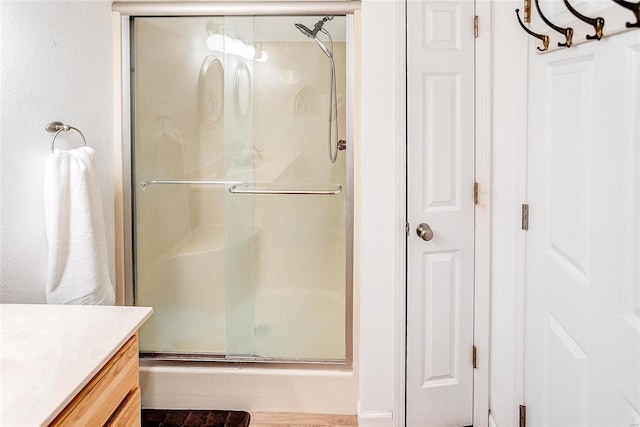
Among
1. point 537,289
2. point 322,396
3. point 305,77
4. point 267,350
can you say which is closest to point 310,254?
point 267,350

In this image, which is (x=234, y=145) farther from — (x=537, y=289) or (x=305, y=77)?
(x=537, y=289)

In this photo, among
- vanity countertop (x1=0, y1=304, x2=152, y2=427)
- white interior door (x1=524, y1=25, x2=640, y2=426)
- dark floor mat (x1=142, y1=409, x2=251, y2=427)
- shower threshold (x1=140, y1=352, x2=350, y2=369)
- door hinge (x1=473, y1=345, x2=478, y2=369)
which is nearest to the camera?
vanity countertop (x1=0, y1=304, x2=152, y2=427)

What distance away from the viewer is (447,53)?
1.80 m

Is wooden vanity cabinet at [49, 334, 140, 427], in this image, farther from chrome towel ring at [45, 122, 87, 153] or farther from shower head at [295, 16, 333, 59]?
shower head at [295, 16, 333, 59]

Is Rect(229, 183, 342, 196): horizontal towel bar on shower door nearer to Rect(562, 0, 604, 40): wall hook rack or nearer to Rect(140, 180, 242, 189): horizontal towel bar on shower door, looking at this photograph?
Rect(140, 180, 242, 189): horizontal towel bar on shower door

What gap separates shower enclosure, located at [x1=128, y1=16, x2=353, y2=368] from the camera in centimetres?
215

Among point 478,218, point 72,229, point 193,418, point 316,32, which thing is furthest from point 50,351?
point 316,32

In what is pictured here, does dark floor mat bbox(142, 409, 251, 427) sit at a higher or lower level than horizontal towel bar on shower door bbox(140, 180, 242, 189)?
lower

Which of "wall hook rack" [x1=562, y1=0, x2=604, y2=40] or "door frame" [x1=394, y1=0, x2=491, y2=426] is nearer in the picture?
"wall hook rack" [x1=562, y1=0, x2=604, y2=40]

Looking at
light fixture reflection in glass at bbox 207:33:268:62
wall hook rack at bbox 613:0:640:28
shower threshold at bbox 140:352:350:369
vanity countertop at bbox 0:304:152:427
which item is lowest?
shower threshold at bbox 140:352:350:369

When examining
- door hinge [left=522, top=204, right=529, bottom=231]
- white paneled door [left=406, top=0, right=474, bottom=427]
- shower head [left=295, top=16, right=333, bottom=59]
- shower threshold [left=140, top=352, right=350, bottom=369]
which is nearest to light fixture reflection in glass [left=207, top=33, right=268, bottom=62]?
shower head [left=295, top=16, right=333, bottom=59]

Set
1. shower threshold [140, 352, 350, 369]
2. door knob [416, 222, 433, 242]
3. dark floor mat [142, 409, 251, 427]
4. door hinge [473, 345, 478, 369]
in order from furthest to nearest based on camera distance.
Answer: shower threshold [140, 352, 350, 369]
dark floor mat [142, 409, 251, 427]
door hinge [473, 345, 478, 369]
door knob [416, 222, 433, 242]

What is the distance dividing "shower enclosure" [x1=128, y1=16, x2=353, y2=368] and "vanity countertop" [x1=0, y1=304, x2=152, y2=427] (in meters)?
0.98

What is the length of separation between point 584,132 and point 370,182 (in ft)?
2.91
